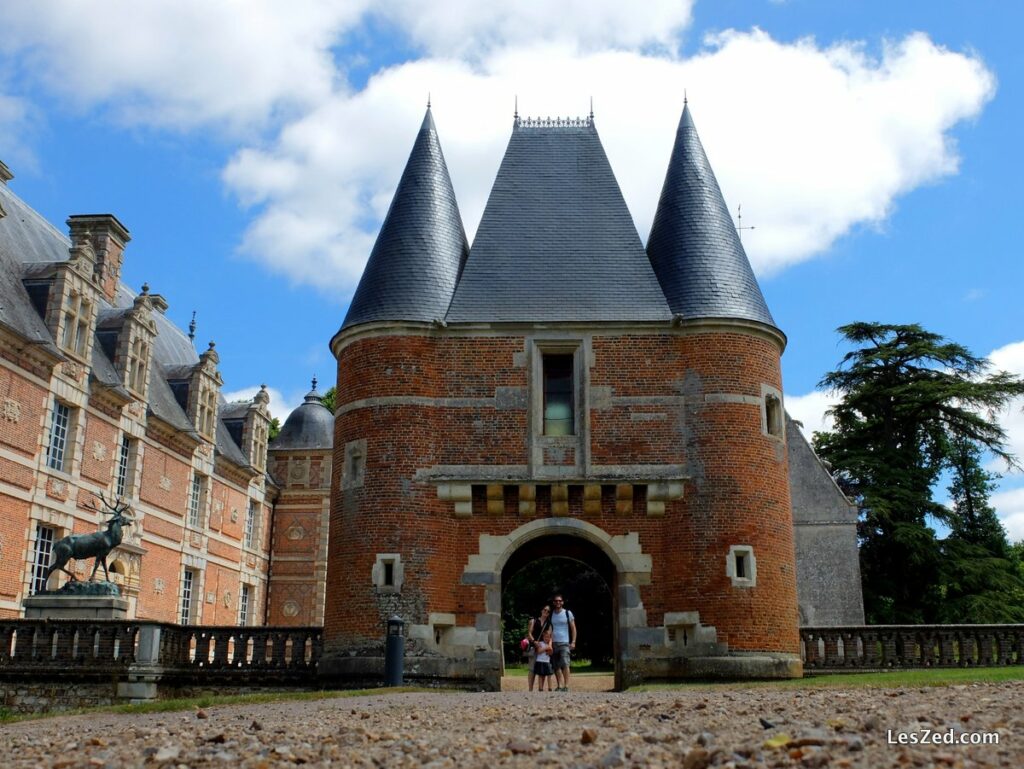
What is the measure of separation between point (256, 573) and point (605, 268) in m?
21.9

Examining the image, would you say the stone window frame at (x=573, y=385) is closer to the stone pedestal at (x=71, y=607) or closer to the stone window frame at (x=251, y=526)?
the stone pedestal at (x=71, y=607)

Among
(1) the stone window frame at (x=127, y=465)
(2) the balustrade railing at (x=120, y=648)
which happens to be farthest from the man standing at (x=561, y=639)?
(1) the stone window frame at (x=127, y=465)

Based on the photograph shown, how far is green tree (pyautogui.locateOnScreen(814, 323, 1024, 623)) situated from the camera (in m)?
29.9

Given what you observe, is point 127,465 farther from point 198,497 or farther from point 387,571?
point 387,571

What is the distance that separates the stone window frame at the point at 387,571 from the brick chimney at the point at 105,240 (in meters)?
16.6

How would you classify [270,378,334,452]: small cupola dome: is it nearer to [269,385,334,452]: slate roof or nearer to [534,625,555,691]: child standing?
[269,385,334,452]: slate roof

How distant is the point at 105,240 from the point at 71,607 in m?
15.9

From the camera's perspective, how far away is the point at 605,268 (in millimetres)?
19047

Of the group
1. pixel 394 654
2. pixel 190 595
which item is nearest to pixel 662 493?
pixel 394 654

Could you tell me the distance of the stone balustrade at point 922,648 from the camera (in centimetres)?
1664

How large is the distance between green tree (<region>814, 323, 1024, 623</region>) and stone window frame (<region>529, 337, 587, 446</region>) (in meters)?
14.7

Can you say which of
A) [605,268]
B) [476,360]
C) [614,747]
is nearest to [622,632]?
[476,360]

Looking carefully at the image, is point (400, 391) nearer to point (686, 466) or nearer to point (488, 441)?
point (488, 441)

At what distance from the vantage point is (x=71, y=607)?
17.1 m
